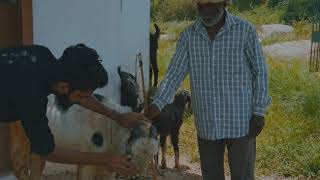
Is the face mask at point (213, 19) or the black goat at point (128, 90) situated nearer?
the face mask at point (213, 19)

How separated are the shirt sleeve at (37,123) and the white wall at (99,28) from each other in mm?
2657

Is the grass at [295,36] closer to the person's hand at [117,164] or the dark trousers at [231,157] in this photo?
the dark trousers at [231,157]

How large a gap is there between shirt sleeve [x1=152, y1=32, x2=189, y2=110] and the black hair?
118 cm

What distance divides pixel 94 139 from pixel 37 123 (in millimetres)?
1315

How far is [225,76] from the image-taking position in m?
4.04

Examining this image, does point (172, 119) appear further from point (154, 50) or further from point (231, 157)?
point (154, 50)

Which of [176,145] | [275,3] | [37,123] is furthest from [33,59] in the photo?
[275,3]

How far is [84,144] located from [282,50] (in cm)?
1157

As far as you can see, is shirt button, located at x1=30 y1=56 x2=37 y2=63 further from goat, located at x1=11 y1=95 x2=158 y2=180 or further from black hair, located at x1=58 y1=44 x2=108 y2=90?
goat, located at x1=11 y1=95 x2=158 y2=180

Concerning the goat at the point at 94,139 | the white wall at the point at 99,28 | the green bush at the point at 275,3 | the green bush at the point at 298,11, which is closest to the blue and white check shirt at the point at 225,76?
the goat at the point at 94,139

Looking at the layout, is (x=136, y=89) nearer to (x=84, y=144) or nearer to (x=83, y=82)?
(x=84, y=144)

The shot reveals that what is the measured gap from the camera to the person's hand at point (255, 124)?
4.05 meters

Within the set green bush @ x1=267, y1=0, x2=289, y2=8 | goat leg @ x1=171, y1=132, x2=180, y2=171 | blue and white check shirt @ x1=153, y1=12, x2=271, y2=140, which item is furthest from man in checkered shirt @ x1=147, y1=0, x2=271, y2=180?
green bush @ x1=267, y1=0, x2=289, y2=8

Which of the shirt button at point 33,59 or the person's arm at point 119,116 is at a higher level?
the shirt button at point 33,59
